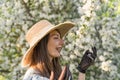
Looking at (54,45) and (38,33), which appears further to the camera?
(38,33)

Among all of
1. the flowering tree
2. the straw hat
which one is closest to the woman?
the straw hat

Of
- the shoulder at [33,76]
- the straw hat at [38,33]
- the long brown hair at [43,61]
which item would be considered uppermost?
the straw hat at [38,33]

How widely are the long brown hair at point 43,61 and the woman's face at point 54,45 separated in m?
0.03

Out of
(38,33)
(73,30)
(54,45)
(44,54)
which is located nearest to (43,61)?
(44,54)

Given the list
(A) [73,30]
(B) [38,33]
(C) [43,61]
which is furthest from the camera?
(A) [73,30]

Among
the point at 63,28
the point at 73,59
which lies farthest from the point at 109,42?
the point at 63,28

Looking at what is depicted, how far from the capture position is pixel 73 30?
9.34m

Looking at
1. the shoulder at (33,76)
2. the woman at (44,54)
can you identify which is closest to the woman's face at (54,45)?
the woman at (44,54)

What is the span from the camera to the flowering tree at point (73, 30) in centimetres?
896

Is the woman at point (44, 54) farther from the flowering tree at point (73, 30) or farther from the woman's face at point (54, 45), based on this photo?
the flowering tree at point (73, 30)

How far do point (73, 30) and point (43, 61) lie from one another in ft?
19.4

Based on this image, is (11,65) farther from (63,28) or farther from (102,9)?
(63,28)

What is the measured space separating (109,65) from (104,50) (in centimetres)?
43

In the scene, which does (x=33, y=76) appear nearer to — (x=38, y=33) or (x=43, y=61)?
(x=43, y=61)
